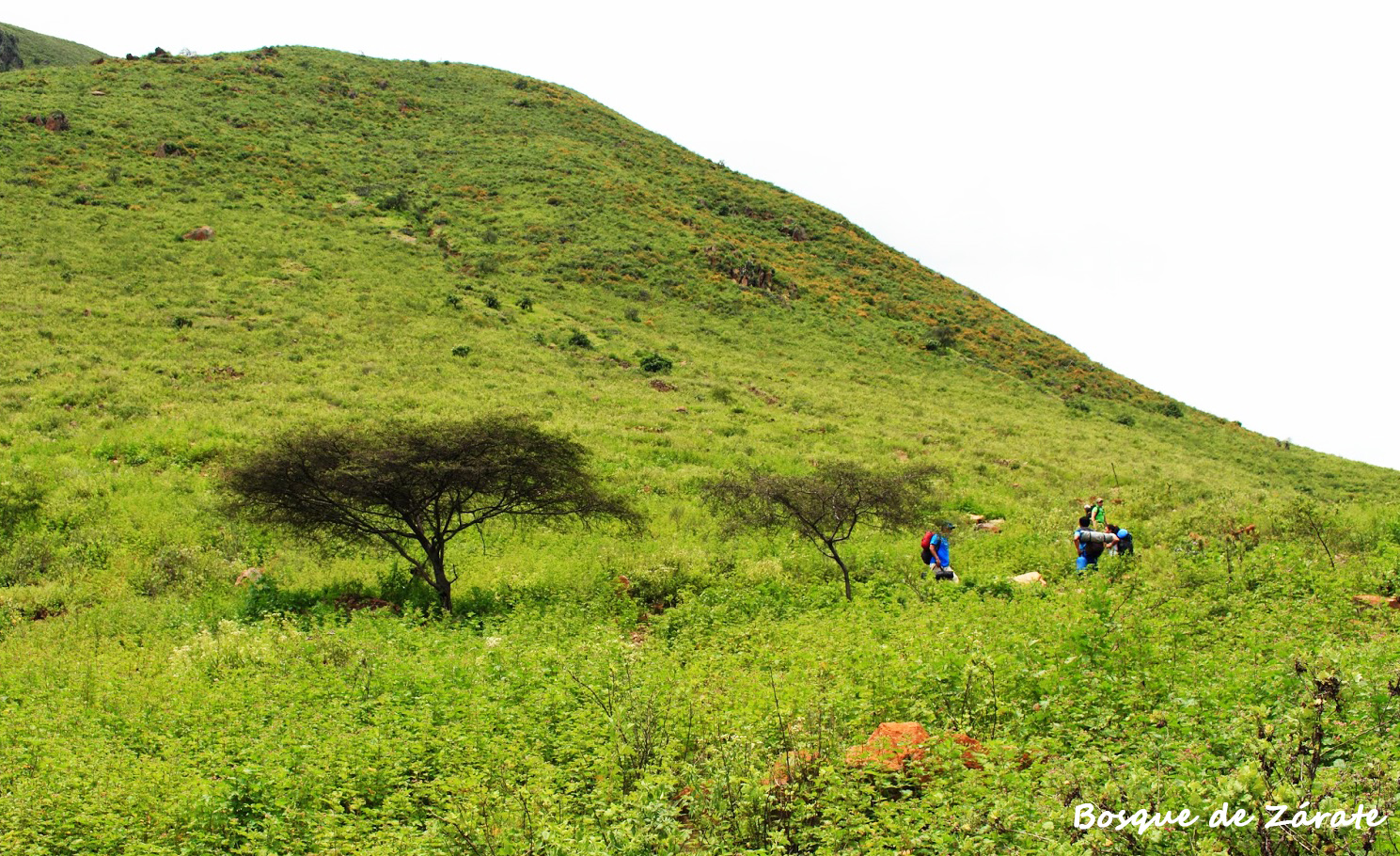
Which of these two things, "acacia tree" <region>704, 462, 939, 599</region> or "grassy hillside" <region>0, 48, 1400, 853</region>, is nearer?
"grassy hillside" <region>0, 48, 1400, 853</region>

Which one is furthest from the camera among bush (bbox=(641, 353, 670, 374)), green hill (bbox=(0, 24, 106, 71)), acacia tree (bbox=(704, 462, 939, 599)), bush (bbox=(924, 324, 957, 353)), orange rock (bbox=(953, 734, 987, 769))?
green hill (bbox=(0, 24, 106, 71))

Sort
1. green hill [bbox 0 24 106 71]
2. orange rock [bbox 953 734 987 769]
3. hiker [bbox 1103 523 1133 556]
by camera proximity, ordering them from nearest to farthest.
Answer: orange rock [bbox 953 734 987 769], hiker [bbox 1103 523 1133 556], green hill [bbox 0 24 106 71]

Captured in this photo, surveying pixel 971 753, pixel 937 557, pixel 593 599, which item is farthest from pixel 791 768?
pixel 937 557

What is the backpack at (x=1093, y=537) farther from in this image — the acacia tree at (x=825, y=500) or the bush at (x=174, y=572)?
the bush at (x=174, y=572)

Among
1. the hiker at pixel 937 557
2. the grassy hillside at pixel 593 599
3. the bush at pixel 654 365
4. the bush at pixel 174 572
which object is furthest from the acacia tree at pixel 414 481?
the bush at pixel 654 365

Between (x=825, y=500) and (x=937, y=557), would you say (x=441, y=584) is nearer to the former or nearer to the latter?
(x=825, y=500)

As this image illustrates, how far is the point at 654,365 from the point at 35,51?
13491 cm


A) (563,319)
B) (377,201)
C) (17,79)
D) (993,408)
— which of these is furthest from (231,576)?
(17,79)

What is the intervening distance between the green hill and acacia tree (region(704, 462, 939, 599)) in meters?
125

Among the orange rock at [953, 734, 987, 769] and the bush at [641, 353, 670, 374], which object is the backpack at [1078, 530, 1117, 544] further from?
the bush at [641, 353, 670, 374]

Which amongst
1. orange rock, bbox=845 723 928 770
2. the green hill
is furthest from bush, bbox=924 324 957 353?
the green hill

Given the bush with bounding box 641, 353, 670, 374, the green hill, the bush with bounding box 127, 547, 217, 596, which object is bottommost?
the bush with bounding box 127, 547, 217, 596

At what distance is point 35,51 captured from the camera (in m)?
114

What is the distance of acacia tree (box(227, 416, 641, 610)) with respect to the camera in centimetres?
1338
